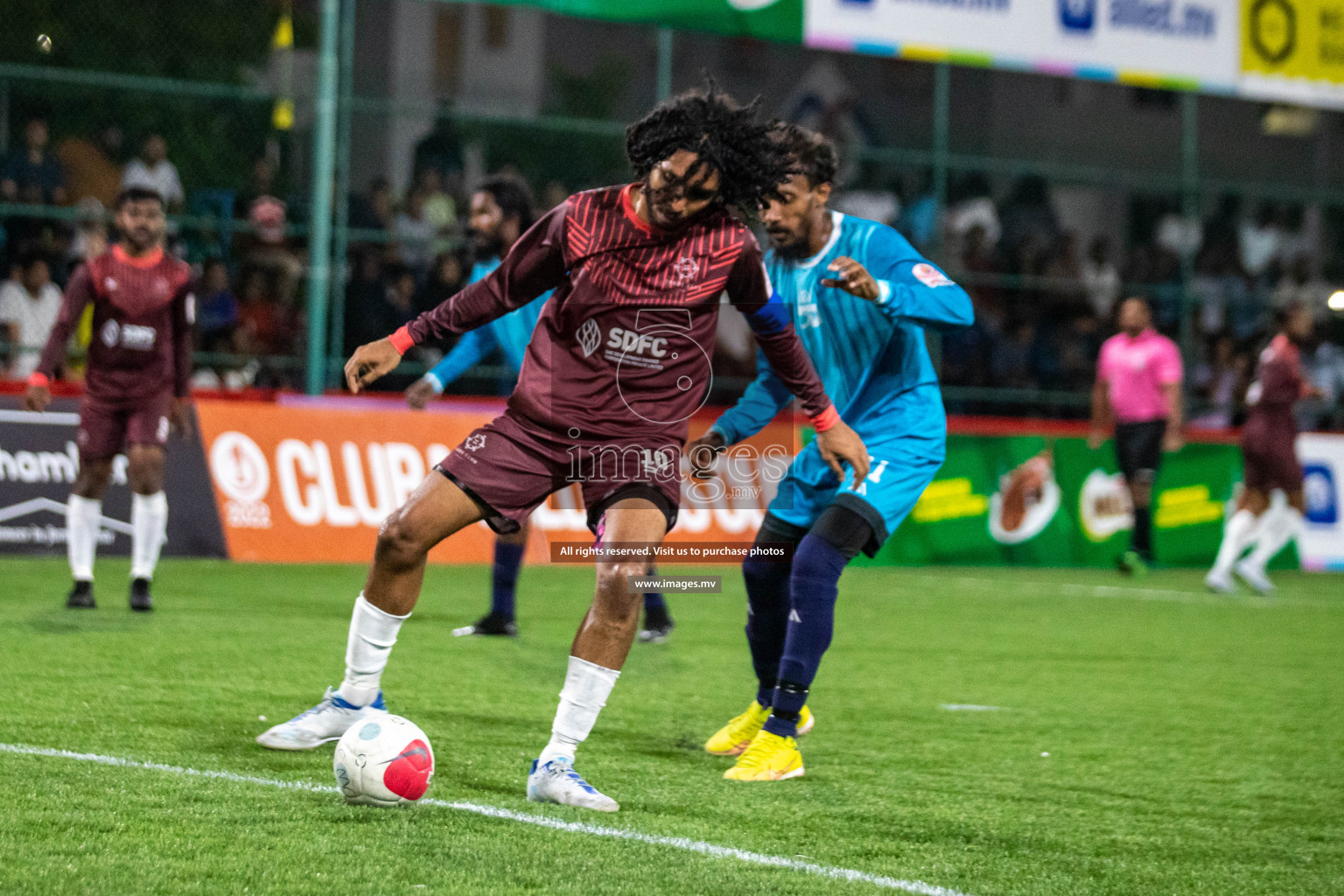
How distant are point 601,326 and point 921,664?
426 centimetres

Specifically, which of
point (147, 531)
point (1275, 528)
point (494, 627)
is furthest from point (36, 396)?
point (1275, 528)

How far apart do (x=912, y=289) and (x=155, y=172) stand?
35.6ft

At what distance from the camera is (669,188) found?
4.64 m

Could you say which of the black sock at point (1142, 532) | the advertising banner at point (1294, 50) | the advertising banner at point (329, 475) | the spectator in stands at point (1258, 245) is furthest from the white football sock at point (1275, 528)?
the spectator in stands at point (1258, 245)

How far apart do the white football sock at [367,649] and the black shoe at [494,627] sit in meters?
3.45

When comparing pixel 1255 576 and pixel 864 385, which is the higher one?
pixel 864 385

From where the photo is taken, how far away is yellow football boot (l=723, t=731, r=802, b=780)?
513 centimetres

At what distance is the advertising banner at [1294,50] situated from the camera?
17234 millimetres

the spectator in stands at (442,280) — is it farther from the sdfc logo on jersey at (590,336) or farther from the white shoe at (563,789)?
the white shoe at (563,789)

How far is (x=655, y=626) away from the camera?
8.90m

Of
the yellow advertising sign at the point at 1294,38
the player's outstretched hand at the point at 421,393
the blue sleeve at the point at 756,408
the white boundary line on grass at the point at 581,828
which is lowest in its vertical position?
the white boundary line on grass at the point at 581,828

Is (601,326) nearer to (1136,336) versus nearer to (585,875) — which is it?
(585,875)

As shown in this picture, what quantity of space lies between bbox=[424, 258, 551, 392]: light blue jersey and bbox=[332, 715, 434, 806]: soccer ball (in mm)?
3690

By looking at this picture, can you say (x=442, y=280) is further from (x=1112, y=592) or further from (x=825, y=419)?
(x=825, y=419)
